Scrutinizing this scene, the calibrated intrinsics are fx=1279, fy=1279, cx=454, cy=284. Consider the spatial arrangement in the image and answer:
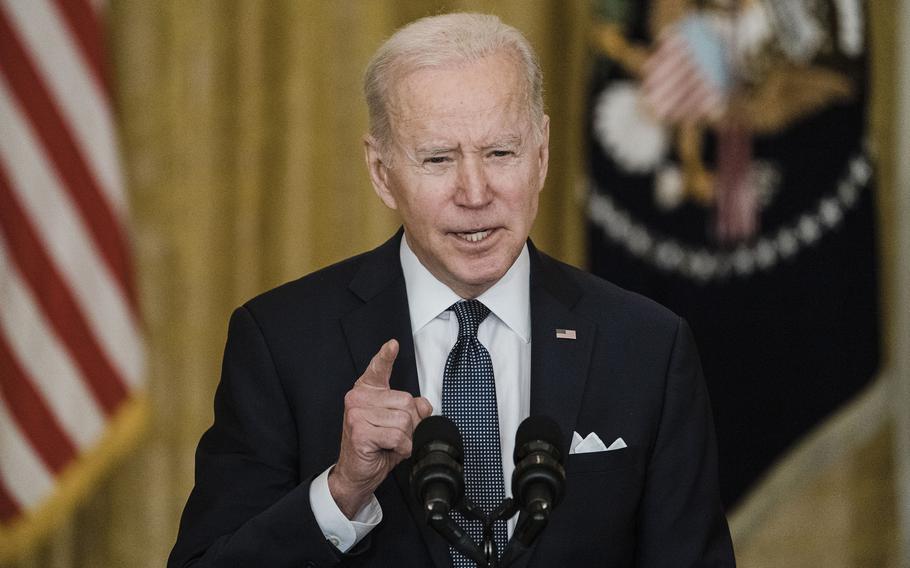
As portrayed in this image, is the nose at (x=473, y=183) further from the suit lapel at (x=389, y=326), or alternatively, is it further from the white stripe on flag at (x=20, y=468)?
the white stripe on flag at (x=20, y=468)

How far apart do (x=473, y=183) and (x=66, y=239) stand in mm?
2308

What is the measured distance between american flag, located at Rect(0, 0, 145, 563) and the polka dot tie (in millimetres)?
2119

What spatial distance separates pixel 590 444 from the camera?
6.91 feet

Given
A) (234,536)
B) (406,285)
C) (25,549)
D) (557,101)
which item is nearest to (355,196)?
(557,101)

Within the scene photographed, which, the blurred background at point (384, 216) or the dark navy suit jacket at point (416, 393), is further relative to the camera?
the blurred background at point (384, 216)

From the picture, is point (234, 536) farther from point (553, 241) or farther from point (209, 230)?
point (553, 241)

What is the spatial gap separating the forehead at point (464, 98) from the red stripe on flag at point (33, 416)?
2.28 meters

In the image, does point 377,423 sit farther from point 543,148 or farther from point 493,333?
point 543,148

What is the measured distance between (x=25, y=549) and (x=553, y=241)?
76.5 inches

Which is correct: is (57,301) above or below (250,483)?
below

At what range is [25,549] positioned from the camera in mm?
3971

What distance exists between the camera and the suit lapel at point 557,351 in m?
2.11

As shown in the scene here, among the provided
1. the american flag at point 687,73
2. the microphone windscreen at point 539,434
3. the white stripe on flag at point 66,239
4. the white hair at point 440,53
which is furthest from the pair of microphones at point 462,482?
the american flag at point 687,73

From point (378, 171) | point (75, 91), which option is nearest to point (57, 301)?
point (75, 91)
